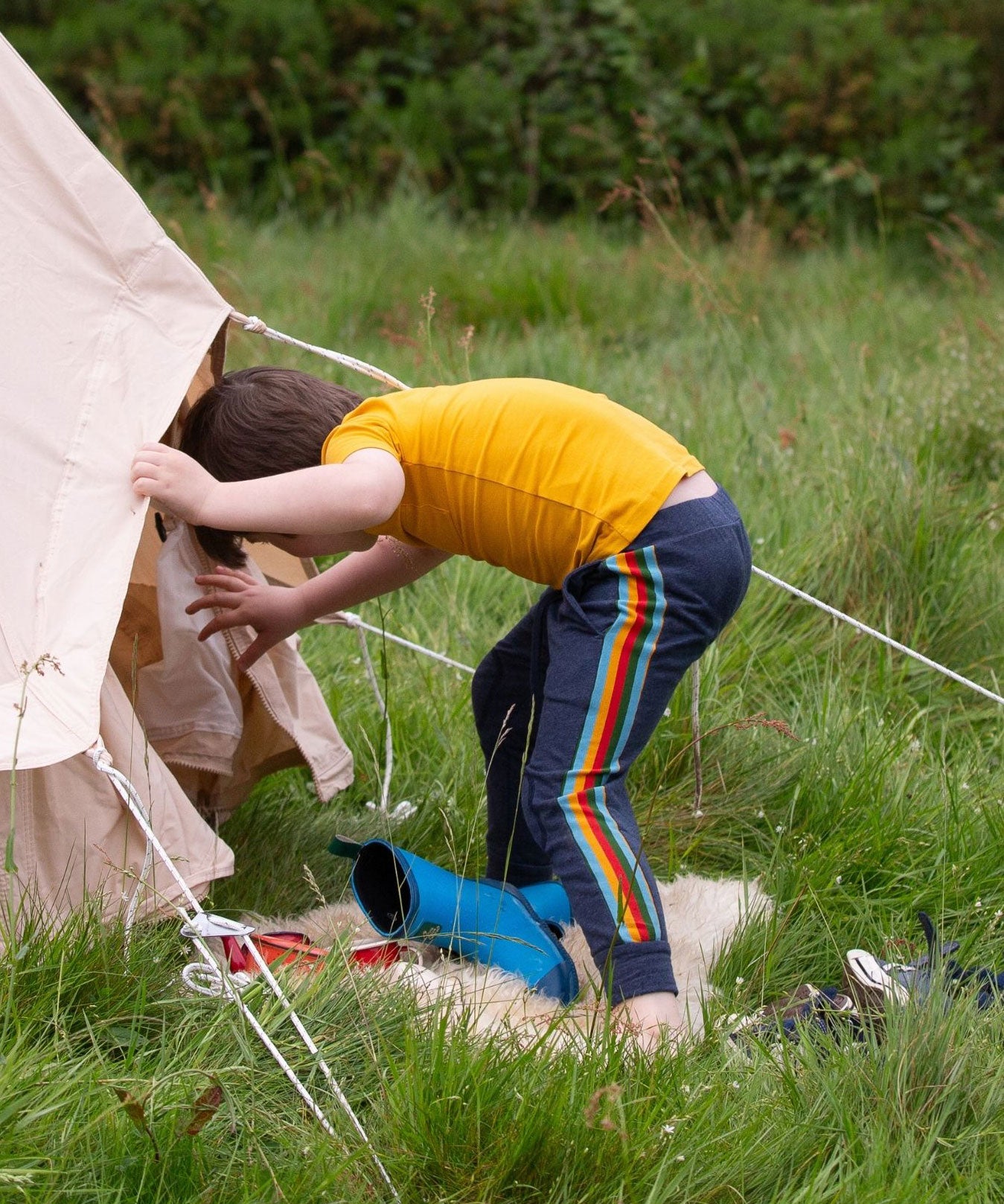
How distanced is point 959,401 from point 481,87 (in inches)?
162

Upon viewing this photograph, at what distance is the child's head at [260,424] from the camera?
2232 mm

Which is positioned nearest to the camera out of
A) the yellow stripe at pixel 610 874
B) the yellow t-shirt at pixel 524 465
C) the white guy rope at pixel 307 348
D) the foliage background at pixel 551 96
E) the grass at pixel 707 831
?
the grass at pixel 707 831

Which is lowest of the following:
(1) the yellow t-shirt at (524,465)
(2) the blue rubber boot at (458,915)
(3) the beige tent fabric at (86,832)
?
(2) the blue rubber boot at (458,915)

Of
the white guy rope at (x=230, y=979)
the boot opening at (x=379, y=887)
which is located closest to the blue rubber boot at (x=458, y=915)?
the boot opening at (x=379, y=887)

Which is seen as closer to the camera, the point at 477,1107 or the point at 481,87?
the point at 477,1107

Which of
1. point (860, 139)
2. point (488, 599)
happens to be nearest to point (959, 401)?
point (488, 599)

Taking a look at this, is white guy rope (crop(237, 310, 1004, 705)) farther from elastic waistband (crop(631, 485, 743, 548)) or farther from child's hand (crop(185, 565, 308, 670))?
elastic waistband (crop(631, 485, 743, 548))

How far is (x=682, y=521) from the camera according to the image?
2.09m

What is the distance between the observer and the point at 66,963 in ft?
6.08

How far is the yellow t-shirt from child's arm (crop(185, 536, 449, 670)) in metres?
0.23

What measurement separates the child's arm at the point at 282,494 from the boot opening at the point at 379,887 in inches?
23.1

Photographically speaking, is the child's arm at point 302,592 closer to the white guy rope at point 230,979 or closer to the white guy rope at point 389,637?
the white guy rope at point 389,637

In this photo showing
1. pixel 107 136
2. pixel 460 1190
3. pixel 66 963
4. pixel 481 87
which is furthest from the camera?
pixel 481 87

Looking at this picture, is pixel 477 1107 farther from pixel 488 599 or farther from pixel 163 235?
pixel 488 599
